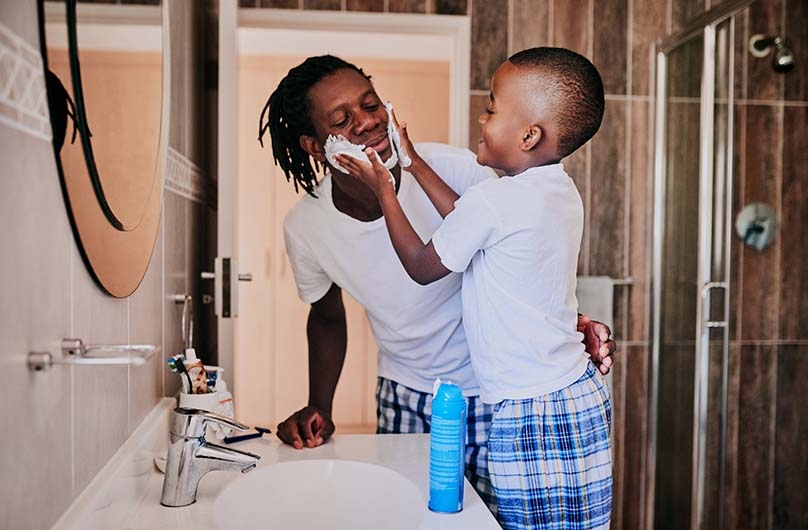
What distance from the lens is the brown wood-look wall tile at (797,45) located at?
2203mm

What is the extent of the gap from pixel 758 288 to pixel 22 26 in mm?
2229

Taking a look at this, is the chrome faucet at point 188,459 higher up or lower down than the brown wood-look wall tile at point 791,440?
higher up

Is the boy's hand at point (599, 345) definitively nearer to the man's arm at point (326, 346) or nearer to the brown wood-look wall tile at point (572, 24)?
the man's arm at point (326, 346)

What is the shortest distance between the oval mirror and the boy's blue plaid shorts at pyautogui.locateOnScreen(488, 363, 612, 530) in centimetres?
69

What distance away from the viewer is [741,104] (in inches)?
90.9

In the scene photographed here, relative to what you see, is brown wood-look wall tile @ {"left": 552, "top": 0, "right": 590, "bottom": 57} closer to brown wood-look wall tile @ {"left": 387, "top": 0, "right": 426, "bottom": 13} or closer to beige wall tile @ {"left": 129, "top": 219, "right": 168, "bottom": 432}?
brown wood-look wall tile @ {"left": 387, "top": 0, "right": 426, "bottom": 13}

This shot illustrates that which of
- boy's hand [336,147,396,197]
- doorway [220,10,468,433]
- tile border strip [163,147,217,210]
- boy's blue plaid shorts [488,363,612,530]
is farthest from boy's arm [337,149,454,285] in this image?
doorway [220,10,468,433]

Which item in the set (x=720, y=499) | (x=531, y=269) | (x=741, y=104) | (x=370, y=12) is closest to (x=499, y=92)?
(x=531, y=269)

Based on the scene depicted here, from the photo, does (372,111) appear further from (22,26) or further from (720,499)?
(720,499)

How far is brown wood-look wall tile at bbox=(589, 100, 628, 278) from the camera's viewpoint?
248cm

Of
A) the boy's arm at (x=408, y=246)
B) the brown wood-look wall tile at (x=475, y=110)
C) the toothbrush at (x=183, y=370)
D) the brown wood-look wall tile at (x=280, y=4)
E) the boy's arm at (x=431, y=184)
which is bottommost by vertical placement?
the toothbrush at (x=183, y=370)

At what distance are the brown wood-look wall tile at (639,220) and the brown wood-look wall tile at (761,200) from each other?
1.01 ft

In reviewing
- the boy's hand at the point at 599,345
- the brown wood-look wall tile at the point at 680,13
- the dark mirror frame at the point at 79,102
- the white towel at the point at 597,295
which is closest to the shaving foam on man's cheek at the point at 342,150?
the boy's hand at the point at 599,345

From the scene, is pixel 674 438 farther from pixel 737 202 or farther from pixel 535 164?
pixel 535 164
